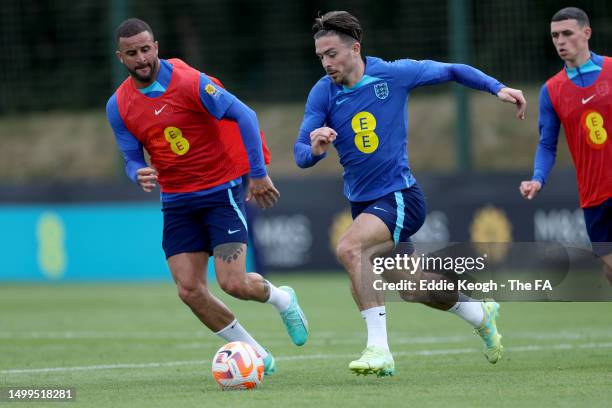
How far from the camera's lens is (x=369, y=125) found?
845cm

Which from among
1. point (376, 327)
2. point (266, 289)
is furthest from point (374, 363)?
point (266, 289)

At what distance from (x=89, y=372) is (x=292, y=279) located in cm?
1047

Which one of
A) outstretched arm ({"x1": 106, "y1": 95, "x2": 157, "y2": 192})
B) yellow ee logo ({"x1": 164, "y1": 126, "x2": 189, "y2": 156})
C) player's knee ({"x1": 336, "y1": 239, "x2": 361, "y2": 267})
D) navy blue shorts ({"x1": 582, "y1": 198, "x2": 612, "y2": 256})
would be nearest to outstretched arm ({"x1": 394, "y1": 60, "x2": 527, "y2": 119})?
navy blue shorts ({"x1": 582, "y1": 198, "x2": 612, "y2": 256})

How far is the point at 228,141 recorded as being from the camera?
8.76 meters

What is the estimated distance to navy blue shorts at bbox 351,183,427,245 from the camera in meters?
8.29

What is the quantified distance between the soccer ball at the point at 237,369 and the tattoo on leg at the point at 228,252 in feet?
2.61

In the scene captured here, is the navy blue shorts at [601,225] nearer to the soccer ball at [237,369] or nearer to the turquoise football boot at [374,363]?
the turquoise football boot at [374,363]

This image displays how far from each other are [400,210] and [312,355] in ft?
6.96

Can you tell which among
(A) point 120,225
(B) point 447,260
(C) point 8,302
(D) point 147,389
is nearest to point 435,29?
(A) point 120,225

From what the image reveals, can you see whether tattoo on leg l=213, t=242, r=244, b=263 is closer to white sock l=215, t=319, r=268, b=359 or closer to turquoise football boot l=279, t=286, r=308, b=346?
white sock l=215, t=319, r=268, b=359

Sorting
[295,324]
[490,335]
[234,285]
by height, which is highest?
[234,285]

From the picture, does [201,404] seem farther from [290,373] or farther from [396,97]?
[396,97]

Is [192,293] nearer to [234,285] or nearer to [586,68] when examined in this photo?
[234,285]

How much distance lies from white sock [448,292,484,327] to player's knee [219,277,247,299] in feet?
5.07
